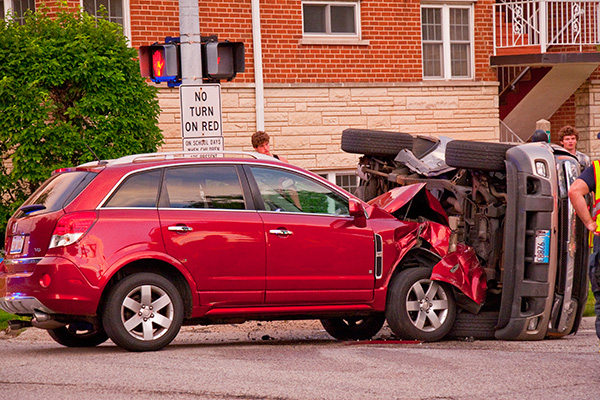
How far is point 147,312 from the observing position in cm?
862

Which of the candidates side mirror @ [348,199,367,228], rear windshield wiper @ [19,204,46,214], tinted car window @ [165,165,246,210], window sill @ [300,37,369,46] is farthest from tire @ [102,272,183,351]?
window sill @ [300,37,369,46]

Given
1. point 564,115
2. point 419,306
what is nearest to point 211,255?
point 419,306

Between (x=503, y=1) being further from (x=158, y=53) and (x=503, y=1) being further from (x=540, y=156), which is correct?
(x=540, y=156)

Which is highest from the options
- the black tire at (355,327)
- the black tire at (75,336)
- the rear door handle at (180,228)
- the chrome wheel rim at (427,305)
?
the rear door handle at (180,228)

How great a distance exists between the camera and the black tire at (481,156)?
9531 mm

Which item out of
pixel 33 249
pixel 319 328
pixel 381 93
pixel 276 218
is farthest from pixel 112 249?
pixel 381 93

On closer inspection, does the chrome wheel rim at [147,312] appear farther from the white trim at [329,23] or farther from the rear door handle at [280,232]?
the white trim at [329,23]

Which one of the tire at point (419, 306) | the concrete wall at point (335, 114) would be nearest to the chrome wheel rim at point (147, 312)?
the tire at point (419, 306)

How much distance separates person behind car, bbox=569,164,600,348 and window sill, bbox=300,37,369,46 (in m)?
11.4

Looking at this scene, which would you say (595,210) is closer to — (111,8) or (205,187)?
(205,187)

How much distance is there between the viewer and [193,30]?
454 inches

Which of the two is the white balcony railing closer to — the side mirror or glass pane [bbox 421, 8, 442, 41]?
glass pane [bbox 421, 8, 442, 41]

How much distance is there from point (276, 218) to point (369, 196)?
2500mm

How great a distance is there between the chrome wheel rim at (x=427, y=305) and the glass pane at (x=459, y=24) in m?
11.4
